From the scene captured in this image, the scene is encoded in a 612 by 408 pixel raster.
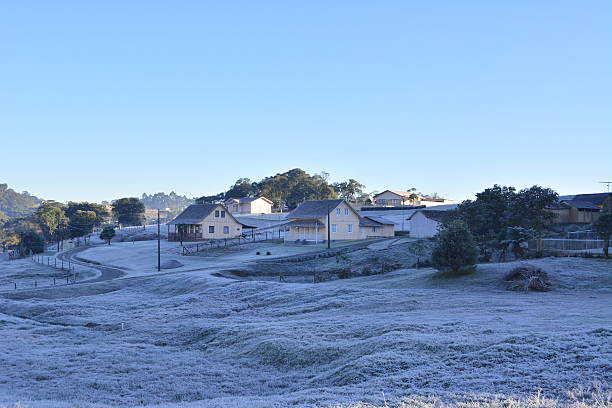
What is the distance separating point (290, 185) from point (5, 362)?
130325 millimetres

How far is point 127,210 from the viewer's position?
150000 millimetres

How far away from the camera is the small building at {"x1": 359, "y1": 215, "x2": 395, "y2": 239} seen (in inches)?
3391

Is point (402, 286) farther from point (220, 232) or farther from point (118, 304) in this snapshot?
point (220, 232)

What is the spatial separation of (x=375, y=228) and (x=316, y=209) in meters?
10.2

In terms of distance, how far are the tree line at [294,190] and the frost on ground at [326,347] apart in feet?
359

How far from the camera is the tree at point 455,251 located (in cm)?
4012

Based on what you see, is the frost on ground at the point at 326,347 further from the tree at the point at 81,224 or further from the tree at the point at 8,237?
the tree at the point at 8,237

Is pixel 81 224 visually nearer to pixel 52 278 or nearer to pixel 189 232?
pixel 189 232

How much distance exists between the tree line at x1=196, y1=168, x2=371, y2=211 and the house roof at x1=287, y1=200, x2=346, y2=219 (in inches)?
2262

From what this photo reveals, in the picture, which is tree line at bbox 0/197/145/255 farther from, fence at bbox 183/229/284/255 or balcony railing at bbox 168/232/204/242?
fence at bbox 183/229/284/255

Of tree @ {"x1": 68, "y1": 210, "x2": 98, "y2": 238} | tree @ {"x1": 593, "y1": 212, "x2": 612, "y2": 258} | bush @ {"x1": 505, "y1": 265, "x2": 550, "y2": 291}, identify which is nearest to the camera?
bush @ {"x1": 505, "y1": 265, "x2": 550, "y2": 291}

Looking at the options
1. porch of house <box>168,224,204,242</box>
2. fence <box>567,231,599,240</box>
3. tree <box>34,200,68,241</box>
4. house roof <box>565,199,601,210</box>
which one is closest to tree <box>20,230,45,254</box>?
tree <box>34,200,68,241</box>

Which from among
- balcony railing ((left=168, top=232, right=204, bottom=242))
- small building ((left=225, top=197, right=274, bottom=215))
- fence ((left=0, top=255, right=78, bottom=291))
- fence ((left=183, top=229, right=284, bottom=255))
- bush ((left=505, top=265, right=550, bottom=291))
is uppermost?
small building ((left=225, top=197, right=274, bottom=215))

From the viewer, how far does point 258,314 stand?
3209 centimetres
